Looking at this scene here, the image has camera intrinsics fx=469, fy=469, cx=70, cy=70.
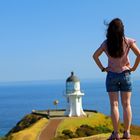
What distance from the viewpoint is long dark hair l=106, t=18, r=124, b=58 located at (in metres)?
10.3

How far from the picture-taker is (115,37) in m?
10.3

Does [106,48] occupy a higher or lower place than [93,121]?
higher

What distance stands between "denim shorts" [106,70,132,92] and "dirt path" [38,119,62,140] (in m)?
32.6

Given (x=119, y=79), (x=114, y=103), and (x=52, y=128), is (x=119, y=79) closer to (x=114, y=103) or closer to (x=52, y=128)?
(x=114, y=103)

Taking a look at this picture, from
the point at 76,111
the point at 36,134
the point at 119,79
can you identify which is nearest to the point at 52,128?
the point at 36,134

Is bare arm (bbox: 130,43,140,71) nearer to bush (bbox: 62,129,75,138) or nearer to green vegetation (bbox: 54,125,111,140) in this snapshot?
green vegetation (bbox: 54,125,111,140)

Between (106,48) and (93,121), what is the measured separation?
43.5m

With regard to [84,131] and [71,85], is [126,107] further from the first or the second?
[71,85]

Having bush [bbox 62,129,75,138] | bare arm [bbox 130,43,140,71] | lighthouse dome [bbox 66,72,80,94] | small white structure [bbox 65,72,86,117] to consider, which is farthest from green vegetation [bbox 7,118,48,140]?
bare arm [bbox 130,43,140,71]

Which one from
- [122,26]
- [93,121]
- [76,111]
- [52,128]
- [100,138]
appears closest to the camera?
[122,26]

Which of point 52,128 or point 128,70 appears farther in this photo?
point 52,128

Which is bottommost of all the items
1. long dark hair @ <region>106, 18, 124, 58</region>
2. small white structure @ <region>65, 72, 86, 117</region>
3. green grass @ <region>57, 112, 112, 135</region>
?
green grass @ <region>57, 112, 112, 135</region>

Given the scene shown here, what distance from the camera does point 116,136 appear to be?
35.7 feet

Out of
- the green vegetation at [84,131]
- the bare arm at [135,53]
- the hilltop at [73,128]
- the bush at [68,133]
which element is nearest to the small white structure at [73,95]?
the hilltop at [73,128]
